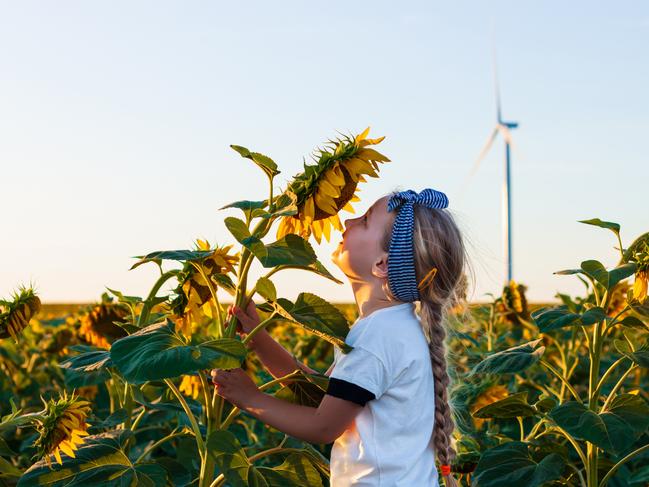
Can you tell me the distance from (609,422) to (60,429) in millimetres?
1554

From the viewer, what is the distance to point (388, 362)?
2.60 m

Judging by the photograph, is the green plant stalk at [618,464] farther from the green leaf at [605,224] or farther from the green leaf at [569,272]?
the green leaf at [605,224]

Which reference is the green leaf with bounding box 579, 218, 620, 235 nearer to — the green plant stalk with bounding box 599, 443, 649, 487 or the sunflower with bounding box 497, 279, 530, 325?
the green plant stalk with bounding box 599, 443, 649, 487

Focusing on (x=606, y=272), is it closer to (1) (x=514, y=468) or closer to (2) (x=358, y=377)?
(1) (x=514, y=468)

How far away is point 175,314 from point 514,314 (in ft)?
10.7

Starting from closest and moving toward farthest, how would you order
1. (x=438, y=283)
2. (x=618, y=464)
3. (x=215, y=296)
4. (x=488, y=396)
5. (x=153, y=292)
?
(x=215, y=296)
(x=153, y=292)
(x=438, y=283)
(x=618, y=464)
(x=488, y=396)

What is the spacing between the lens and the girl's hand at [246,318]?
2362 millimetres

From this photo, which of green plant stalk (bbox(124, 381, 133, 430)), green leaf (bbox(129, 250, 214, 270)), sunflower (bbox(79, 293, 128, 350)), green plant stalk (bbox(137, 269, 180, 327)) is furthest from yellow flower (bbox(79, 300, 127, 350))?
green leaf (bbox(129, 250, 214, 270))

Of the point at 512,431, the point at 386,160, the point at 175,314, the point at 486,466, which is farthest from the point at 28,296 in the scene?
the point at 512,431

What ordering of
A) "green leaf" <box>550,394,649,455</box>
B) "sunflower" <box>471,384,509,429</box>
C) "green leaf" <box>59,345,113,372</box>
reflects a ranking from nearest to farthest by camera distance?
"green leaf" <box>59,345,113,372</box>, "green leaf" <box>550,394,649,455</box>, "sunflower" <box>471,384,509,429</box>

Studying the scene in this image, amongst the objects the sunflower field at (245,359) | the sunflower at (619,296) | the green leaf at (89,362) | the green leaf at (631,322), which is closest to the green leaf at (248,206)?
the sunflower field at (245,359)

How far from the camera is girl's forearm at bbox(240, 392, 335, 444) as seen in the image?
7.93ft

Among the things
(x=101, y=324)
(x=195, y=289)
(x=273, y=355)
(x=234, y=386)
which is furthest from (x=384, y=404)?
(x=101, y=324)

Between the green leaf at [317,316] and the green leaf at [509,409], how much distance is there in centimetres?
98
